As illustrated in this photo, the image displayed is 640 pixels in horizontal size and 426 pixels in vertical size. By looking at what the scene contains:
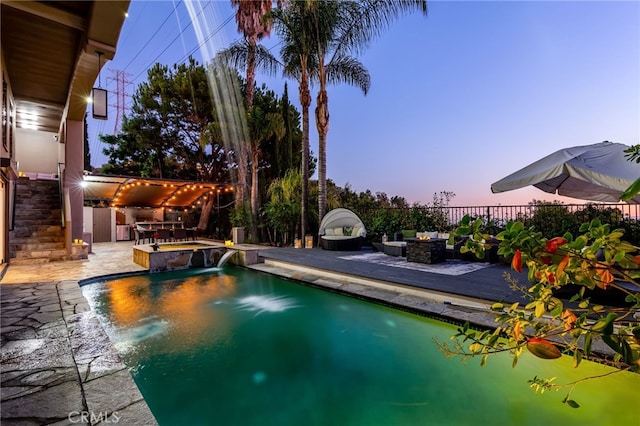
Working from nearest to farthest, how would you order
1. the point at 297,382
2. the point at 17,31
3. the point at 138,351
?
the point at 297,382
the point at 138,351
the point at 17,31

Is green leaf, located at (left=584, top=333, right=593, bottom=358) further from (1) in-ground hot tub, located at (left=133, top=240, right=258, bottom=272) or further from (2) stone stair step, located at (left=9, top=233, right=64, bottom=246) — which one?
(2) stone stair step, located at (left=9, top=233, right=64, bottom=246)

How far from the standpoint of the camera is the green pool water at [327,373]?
2693 mm

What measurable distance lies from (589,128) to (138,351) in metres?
15.1

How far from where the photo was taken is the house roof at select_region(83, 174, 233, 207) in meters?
12.5

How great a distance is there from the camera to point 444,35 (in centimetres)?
1203

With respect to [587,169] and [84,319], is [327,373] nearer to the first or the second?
[84,319]

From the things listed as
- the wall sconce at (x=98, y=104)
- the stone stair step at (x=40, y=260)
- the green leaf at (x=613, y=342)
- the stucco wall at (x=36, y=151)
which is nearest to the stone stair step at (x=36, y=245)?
the stone stair step at (x=40, y=260)

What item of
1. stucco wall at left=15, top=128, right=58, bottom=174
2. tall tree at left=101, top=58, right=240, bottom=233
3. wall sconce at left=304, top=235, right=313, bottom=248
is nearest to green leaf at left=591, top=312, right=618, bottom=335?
wall sconce at left=304, top=235, right=313, bottom=248

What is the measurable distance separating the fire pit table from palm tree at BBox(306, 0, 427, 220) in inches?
175

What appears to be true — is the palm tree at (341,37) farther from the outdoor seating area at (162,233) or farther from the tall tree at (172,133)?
the tall tree at (172,133)

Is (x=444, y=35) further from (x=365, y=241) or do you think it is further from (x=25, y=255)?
(x=25, y=255)

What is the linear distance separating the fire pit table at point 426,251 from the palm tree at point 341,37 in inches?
175

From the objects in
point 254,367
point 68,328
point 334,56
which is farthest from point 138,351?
point 334,56

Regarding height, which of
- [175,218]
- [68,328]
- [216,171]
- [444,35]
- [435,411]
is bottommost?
[435,411]
